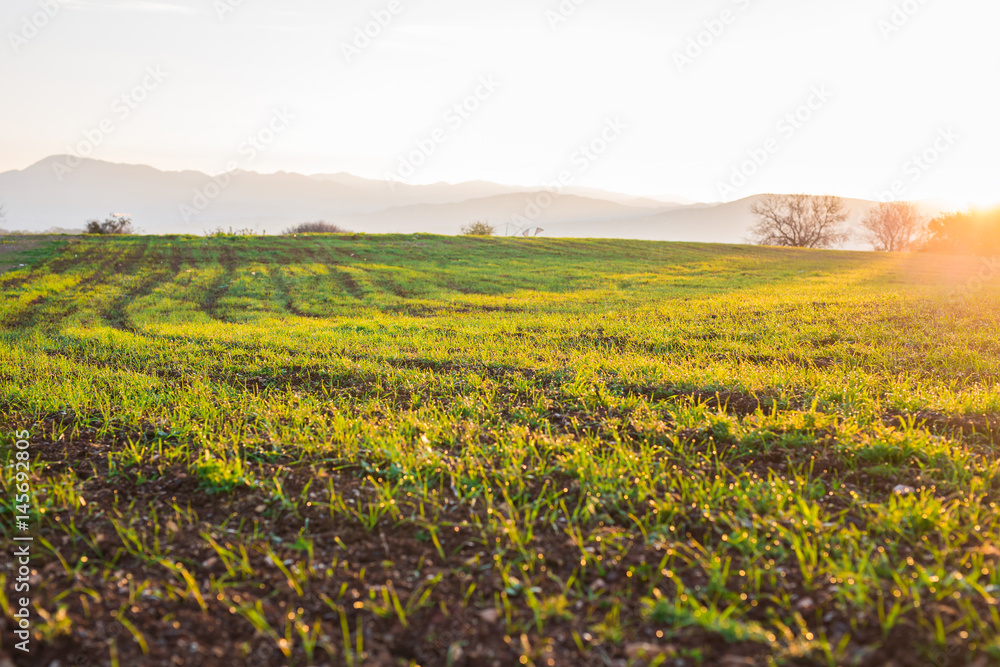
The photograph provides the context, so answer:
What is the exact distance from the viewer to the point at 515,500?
4176 mm

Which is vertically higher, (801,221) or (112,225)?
(801,221)

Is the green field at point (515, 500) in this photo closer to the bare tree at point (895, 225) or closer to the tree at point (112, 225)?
the tree at point (112, 225)

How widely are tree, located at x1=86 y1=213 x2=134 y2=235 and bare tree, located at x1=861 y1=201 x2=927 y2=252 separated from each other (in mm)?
91644

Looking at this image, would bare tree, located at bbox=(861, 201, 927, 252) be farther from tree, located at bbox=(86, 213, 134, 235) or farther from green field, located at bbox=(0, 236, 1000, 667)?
tree, located at bbox=(86, 213, 134, 235)

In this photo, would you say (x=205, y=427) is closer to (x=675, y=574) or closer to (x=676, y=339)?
(x=675, y=574)

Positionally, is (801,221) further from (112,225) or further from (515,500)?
(112,225)

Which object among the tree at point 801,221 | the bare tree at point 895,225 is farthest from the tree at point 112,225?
the bare tree at point 895,225

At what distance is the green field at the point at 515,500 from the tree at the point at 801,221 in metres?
63.7

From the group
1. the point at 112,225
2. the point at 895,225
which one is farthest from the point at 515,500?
the point at 895,225

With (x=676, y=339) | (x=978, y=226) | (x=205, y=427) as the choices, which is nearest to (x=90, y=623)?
(x=205, y=427)

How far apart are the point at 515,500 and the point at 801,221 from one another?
7432cm

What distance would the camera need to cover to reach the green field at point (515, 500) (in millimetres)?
2840

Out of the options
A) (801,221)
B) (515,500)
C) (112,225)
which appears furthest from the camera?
(801,221)

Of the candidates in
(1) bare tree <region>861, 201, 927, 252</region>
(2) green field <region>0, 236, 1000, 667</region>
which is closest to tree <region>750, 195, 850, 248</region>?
(1) bare tree <region>861, 201, 927, 252</region>
